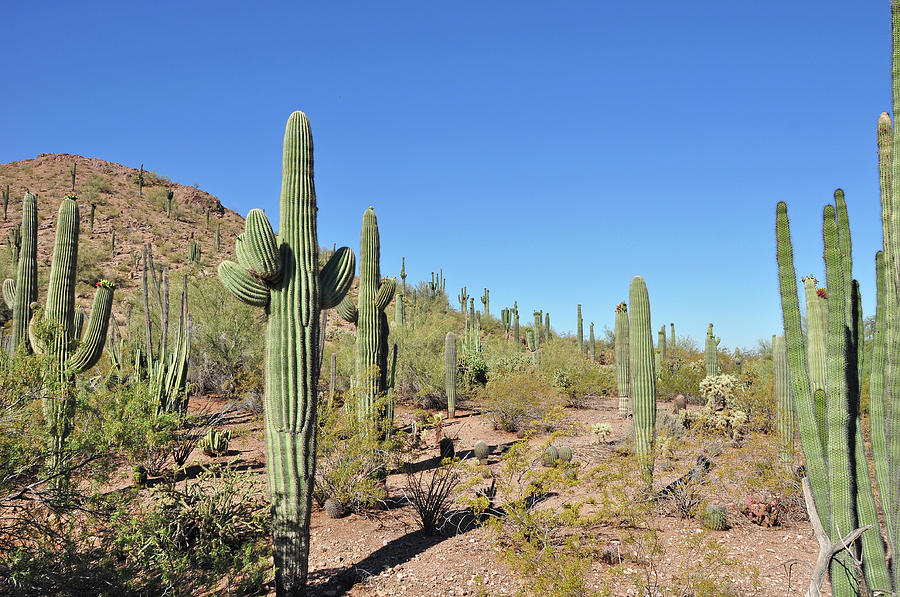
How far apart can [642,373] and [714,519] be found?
269cm

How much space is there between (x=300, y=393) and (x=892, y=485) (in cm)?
431

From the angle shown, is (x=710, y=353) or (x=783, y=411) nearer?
(x=783, y=411)

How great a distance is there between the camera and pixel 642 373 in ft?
29.3

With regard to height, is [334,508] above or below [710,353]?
below

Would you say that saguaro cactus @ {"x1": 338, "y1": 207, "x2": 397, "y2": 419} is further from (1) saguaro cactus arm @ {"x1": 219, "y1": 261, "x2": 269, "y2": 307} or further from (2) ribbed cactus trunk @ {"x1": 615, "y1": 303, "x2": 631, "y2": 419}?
(2) ribbed cactus trunk @ {"x1": 615, "y1": 303, "x2": 631, "y2": 419}

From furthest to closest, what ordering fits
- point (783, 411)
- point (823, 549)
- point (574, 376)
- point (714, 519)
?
point (574, 376) → point (783, 411) → point (714, 519) → point (823, 549)

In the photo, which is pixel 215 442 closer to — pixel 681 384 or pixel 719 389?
pixel 719 389

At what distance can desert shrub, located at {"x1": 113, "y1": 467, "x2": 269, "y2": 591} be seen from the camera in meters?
4.46

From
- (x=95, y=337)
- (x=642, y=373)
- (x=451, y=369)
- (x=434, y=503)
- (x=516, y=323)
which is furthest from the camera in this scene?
(x=516, y=323)

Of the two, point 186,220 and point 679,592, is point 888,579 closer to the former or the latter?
point 679,592

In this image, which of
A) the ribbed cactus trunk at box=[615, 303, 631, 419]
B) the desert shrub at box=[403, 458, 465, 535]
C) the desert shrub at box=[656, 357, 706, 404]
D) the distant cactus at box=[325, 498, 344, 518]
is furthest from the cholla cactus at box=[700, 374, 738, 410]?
the distant cactus at box=[325, 498, 344, 518]

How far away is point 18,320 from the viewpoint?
9.20m

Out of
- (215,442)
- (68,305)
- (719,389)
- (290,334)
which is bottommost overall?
(215,442)

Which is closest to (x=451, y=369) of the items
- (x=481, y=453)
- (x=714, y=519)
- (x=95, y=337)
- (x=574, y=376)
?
(x=481, y=453)
